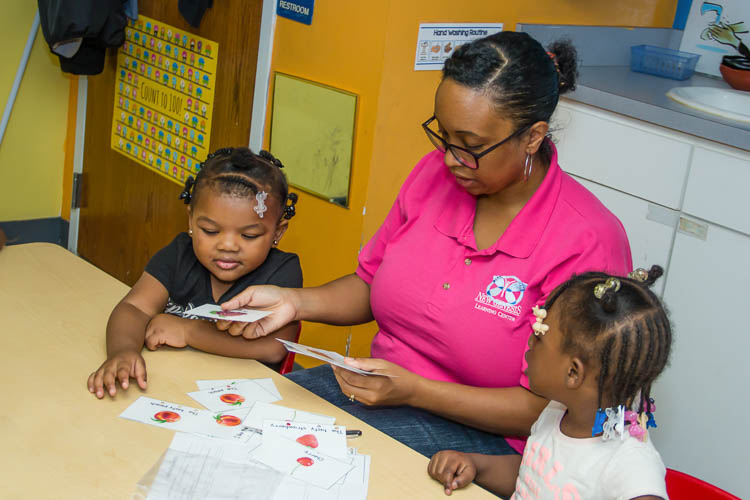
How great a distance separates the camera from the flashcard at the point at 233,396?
1.45 m

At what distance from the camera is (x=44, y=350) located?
157 cm

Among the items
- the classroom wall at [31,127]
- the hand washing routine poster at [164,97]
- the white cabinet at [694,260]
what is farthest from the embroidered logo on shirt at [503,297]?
the classroom wall at [31,127]

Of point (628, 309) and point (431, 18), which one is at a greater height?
point (431, 18)

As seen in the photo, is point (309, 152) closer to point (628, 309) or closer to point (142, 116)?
point (142, 116)

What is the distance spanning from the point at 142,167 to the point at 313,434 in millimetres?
2456

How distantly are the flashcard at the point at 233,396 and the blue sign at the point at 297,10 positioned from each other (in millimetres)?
1572

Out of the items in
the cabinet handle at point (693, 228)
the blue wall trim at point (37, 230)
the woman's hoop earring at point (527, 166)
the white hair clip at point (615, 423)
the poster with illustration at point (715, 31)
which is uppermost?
the poster with illustration at point (715, 31)

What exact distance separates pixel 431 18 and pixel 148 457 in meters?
1.80

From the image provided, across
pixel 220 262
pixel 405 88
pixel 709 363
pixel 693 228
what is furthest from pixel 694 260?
pixel 220 262

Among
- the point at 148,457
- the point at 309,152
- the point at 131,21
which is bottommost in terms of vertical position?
the point at 148,457

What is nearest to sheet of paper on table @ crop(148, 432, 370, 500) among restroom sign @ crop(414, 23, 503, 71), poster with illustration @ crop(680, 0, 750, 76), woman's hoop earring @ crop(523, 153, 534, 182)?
woman's hoop earring @ crop(523, 153, 534, 182)

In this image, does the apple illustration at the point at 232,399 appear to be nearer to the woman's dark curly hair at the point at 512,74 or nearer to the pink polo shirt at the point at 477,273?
the pink polo shirt at the point at 477,273

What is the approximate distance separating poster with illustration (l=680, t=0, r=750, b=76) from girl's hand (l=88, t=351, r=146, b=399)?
2662 millimetres

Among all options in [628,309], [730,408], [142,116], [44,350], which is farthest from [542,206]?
[142,116]
